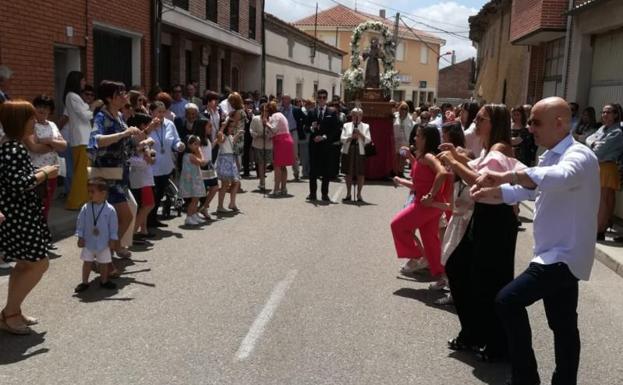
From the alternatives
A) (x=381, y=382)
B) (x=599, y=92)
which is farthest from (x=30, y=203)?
(x=599, y=92)

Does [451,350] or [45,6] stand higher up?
[45,6]

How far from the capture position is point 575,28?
14.4 meters

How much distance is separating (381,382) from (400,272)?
3045 millimetres

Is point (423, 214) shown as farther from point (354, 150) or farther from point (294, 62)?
point (294, 62)

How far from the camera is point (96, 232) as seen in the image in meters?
6.29

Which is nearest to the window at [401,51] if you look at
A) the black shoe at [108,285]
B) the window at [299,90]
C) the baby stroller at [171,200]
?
the window at [299,90]

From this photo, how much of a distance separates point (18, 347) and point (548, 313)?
3.62 meters

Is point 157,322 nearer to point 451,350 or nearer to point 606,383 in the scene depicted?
point 451,350

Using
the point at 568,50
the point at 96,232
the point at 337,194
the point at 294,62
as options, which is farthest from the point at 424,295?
the point at 294,62

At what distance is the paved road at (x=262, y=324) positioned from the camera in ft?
14.8

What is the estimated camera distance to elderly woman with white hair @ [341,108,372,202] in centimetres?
1274

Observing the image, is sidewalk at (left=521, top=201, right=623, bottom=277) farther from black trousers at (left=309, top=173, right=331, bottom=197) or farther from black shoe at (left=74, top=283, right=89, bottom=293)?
black shoe at (left=74, top=283, right=89, bottom=293)

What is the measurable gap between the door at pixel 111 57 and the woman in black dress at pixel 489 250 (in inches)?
427

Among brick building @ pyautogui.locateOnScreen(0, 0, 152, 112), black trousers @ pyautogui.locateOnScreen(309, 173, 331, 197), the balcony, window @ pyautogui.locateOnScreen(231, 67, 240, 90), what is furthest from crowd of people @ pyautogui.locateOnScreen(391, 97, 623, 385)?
window @ pyautogui.locateOnScreen(231, 67, 240, 90)
